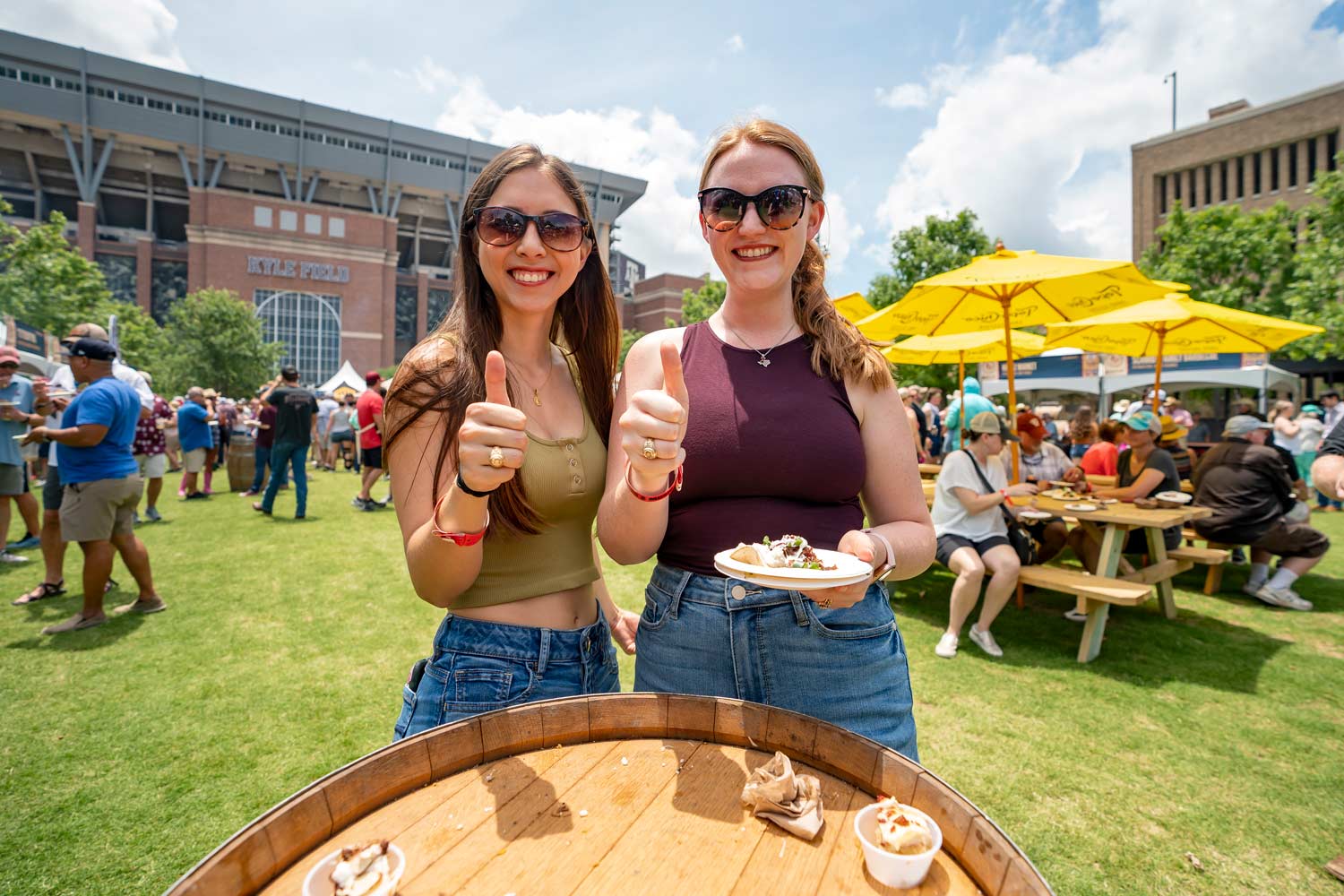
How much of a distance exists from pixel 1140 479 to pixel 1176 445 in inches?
116

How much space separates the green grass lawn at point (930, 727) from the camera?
2.67 metres

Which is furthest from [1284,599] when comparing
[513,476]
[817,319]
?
[513,476]

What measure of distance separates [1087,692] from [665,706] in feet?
13.5

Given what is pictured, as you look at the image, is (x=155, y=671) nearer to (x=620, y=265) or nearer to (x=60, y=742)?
(x=60, y=742)

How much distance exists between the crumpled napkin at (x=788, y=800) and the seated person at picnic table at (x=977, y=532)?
13.7 feet

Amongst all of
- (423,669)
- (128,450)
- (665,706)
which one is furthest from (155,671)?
(665,706)

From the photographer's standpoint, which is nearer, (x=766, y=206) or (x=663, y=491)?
(x=663, y=491)

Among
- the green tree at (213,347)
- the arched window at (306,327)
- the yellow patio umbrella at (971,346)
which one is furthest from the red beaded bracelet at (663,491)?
the arched window at (306,327)

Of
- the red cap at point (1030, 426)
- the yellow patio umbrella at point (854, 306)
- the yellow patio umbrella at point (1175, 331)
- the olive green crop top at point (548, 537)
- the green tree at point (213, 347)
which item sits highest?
the green tree at point (213, 347)

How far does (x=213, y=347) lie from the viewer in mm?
36938

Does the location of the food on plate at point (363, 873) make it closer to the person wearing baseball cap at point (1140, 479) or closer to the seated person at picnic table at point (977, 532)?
the seated person at picnic table at point (977, 532)

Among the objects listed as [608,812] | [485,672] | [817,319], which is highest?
[817,319]

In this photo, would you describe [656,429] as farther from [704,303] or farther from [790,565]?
[704,303]

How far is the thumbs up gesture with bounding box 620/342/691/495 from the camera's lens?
1224 millimetres
